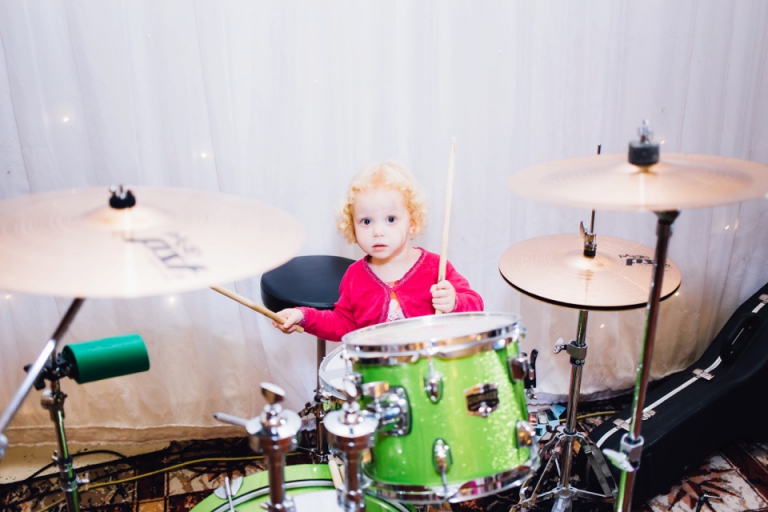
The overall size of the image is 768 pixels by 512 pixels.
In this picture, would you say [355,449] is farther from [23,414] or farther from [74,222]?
[23,414]

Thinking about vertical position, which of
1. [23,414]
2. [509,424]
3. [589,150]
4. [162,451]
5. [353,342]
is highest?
[589,150]

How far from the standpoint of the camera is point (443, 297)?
1.26m

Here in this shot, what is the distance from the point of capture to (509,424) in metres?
1.00

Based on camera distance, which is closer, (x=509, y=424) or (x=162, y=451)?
(x=509, y=424)

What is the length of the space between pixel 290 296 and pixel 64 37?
0.79 meters

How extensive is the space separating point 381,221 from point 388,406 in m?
0.47

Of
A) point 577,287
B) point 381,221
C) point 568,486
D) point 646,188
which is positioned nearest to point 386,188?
point 381,221

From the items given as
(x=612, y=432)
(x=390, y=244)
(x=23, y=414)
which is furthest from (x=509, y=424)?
(x=23, y=414)

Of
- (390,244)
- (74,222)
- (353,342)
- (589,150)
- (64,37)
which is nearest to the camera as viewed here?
(74,222)

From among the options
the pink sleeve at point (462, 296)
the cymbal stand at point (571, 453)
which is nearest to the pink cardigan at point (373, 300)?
the pink sleeve at point (462, 296)

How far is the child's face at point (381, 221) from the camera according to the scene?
1298mm

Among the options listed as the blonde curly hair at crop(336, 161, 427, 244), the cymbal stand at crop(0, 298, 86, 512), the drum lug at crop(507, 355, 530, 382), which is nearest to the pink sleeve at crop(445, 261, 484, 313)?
the blonde curly hair at crop(336, 161, 427, 244)

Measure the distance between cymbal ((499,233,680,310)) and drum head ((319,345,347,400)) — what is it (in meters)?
0.39

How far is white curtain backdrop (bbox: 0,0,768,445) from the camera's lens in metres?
1.48
